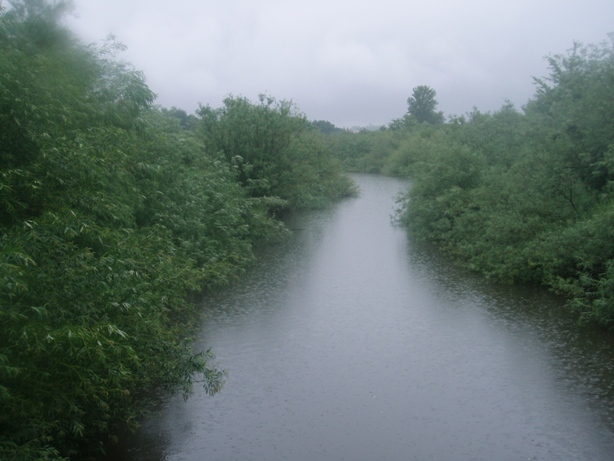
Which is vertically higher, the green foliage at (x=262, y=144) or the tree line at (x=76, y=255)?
the green foliage at (x=262, y=144)

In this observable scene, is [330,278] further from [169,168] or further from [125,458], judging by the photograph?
[125,458]

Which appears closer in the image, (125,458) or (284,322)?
(125,458)

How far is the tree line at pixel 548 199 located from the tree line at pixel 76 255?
9.08 meters

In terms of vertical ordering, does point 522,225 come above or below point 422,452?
above

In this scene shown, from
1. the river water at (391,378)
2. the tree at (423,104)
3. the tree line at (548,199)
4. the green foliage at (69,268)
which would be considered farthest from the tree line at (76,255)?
the tree at (423,104)

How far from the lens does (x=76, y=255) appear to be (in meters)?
6.50

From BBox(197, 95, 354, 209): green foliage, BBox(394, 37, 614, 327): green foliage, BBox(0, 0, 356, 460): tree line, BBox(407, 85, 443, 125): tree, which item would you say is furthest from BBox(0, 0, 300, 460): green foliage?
BBox(407, 85, 443, 125): tree

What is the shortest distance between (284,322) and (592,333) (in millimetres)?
6643

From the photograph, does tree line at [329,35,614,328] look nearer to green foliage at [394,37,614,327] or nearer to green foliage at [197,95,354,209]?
green foliage at [394,37,614,327]

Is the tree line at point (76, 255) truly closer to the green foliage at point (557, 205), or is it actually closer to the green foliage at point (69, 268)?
the green foliage at point (69, 268)

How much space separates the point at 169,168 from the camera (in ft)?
49.8

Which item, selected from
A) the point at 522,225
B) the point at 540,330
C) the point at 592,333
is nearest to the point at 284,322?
the point at 540,330

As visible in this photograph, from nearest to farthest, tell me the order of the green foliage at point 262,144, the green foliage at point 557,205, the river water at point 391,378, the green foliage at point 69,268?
the green foliage at point 69,268, the river water at point 391,378, the green foliage at point 557,205, the green foliage at point 262,144

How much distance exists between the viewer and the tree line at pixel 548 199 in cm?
1471
